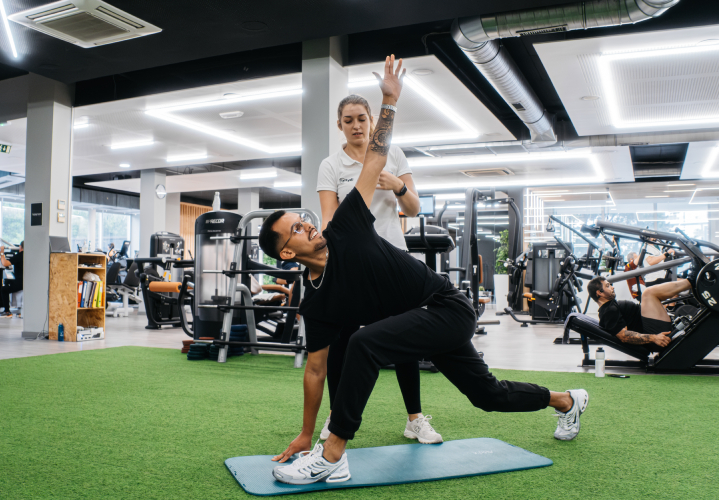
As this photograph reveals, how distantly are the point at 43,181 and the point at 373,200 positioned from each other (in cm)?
Answer: 573

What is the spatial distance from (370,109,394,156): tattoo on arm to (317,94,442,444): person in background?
16.1 inches

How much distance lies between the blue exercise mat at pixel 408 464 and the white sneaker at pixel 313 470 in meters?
0.02

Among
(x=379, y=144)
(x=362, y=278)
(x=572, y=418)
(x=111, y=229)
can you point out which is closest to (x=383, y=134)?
(x=379, y=144)

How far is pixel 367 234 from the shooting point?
1737mm

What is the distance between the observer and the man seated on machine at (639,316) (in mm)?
4227

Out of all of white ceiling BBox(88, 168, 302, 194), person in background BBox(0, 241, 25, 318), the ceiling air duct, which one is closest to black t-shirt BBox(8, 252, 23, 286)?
person in background BBox(0, 241, 25, 318)

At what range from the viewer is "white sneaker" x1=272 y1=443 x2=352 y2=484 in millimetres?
1733

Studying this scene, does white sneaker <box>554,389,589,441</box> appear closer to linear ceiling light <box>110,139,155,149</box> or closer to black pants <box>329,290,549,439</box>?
black pants <box>329,290,549,439</box>

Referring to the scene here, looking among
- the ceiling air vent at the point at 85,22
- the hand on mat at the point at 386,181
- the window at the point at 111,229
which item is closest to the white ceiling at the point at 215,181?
the window at the point at 111,229

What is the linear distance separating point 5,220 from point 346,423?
15241 millimetres

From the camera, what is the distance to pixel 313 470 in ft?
5.69

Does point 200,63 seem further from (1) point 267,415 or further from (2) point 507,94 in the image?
(1) point 267,415

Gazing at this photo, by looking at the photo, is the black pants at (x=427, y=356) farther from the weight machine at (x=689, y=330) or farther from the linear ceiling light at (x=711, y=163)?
the linear ceiling light at (x=711, y=163)

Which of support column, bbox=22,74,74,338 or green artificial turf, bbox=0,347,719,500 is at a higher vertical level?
support column, bbox=22,74,74,338
